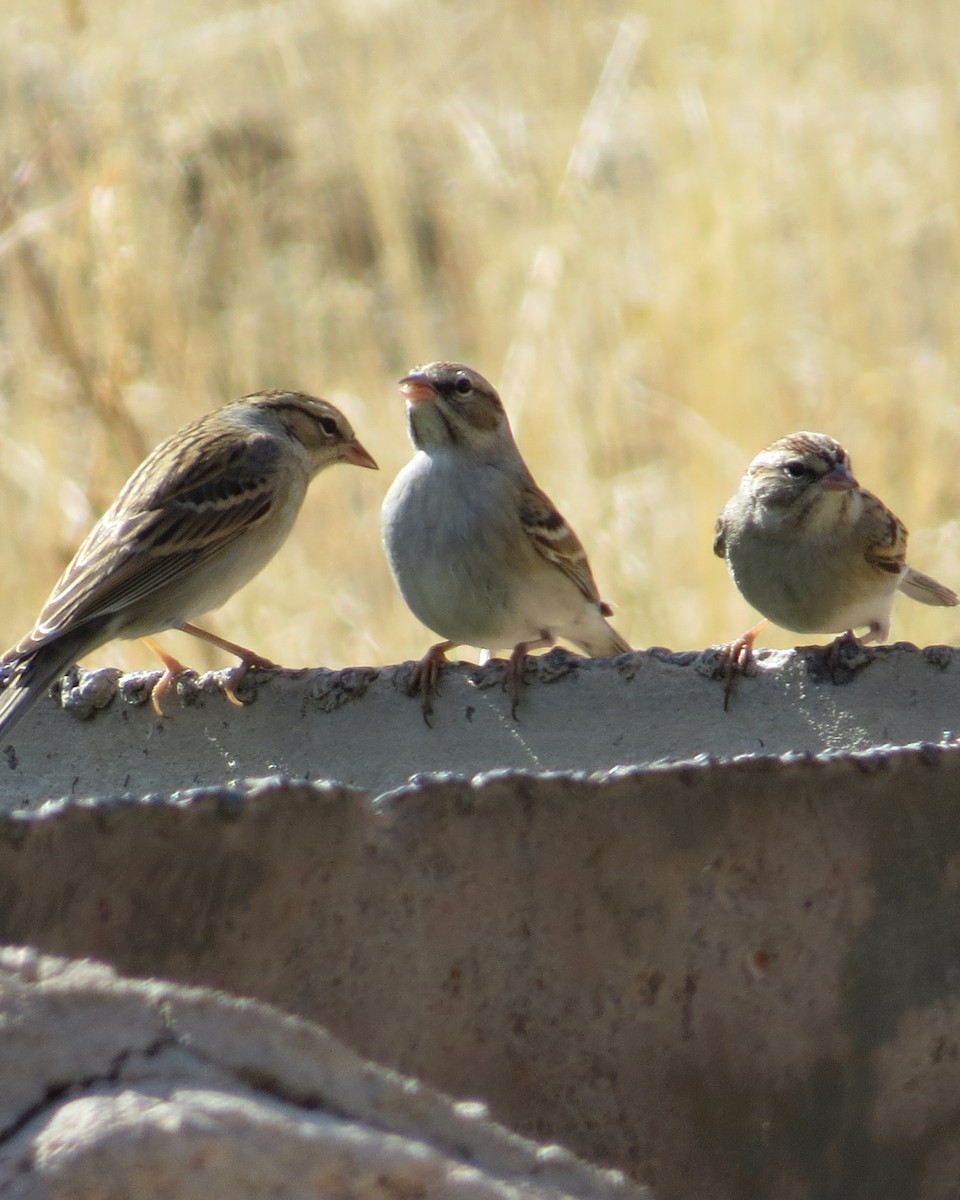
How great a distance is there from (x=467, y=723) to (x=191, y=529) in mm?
1178

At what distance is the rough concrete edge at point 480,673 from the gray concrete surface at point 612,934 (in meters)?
0.79

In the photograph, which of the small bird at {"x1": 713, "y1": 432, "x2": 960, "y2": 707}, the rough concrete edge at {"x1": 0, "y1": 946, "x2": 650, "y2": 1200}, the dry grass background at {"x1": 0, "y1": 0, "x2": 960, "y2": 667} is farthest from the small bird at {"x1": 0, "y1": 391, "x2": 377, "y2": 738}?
the rough concrete edge at {"x1": 0, "y1": 946, "x2": 650, "y2": 1200}

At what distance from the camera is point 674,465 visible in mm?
6555

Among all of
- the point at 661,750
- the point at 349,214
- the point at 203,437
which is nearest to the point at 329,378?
the point at 349,214

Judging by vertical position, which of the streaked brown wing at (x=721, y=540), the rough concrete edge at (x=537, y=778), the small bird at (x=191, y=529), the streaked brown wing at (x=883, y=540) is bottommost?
the rough concrete edge at (x=537, y=778)

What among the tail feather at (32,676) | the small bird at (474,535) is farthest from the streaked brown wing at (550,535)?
the tail feather at (32,676)

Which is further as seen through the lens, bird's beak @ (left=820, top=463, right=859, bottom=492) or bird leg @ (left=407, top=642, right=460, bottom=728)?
bird's beak @ (left=820, top=463, right=859, bottom=492)

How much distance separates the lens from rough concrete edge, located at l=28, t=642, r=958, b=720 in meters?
2.79

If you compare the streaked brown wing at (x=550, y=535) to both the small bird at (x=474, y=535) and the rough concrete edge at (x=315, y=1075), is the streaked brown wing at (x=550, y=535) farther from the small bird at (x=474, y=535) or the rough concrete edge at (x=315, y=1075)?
the rough concrete edge at (x=315, y=1075)

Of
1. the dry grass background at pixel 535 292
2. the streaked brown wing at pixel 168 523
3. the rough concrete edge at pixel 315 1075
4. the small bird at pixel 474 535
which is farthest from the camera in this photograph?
the dry grass background at pixel 535 292

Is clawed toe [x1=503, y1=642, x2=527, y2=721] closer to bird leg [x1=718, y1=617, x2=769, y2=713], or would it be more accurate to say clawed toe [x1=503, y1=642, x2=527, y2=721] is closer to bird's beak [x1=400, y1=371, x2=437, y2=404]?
bird leg [x1=718, y1=617, x2=769, y2=713]

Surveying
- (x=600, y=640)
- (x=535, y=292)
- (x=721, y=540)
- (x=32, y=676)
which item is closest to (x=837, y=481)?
(x=721, y=540)

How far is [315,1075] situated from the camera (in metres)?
1.61

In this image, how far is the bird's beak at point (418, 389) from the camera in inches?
151
